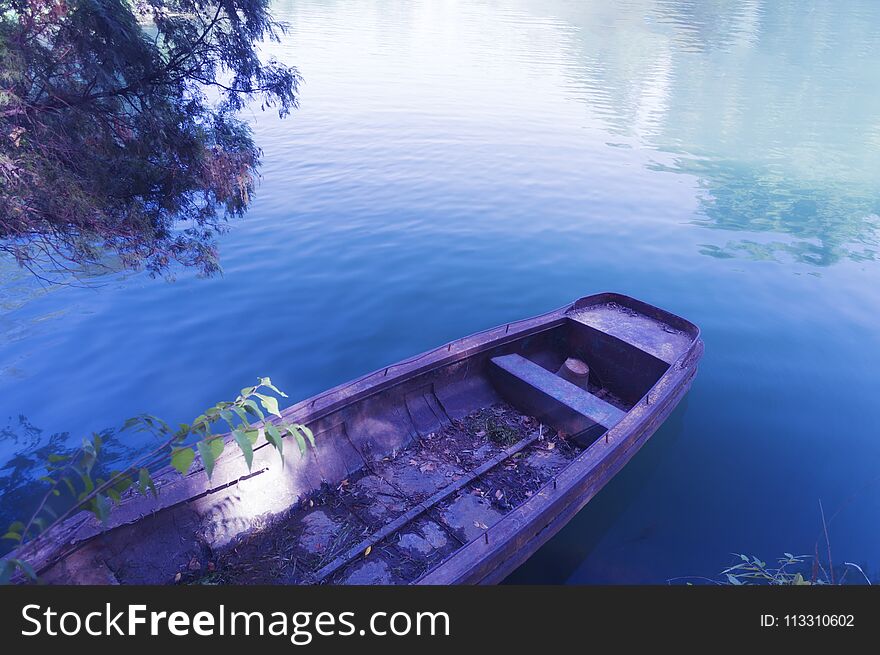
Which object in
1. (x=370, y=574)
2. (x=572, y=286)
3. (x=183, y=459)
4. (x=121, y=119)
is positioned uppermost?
(x=121, y=119)

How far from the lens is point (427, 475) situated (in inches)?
250

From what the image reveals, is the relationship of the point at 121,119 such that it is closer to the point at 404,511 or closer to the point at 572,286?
the point at 404,511

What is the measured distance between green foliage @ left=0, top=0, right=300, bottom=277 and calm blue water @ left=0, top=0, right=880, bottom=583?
2324 mm

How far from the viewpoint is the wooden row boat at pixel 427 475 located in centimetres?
480

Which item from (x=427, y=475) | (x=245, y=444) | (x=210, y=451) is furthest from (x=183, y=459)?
(x=427, y=475)

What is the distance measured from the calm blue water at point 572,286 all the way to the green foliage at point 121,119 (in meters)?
2.32

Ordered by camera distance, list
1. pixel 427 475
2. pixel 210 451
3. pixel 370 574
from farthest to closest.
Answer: pixel 427 475 → pixel 370 574 → pixel 210 451

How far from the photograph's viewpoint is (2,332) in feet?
31.2

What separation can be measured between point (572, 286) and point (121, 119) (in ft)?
29.7

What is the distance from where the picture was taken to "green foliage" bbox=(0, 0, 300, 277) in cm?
610

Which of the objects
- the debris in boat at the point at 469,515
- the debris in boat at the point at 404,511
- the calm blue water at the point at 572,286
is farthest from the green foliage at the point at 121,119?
the debris in boat at the point at 469,515

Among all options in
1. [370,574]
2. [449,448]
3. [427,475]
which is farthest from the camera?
[449,448]

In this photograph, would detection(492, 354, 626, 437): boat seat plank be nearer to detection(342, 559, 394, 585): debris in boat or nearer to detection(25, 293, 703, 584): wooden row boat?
detection(25, 293, 703, 584): wooden row boat

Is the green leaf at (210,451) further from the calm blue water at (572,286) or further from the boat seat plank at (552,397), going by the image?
the boat seat plank at (552,397)
